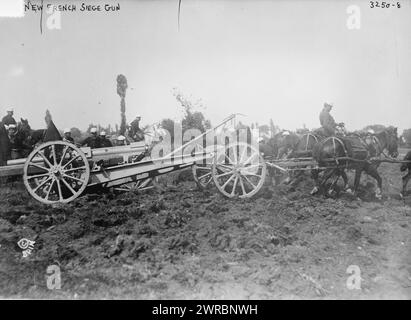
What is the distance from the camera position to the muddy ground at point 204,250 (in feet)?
14.2

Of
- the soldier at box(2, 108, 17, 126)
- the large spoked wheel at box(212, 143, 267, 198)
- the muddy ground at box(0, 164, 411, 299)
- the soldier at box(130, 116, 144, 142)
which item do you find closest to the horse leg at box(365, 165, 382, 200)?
the muddy ground at box(0, 164, 411, 299)

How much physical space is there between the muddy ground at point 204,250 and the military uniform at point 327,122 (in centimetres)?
287

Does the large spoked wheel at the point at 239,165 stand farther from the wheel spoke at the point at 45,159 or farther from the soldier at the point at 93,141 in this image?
the soldier at the point at 93,141

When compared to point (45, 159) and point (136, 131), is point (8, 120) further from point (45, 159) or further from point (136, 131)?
point (45, 159)

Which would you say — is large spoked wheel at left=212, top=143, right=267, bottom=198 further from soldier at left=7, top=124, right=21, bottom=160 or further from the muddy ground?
soldier at left=7, top=124, right=21, bottom=160

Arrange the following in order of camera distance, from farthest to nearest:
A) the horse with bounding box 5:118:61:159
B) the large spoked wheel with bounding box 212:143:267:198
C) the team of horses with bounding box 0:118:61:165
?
the horse with bounding box 5:118:61:159 → the team of horses with bounding box 0:118:61:165 → the large spoked wheel with bounding box 212:143:267:198

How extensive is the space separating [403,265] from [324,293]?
4.88 ft

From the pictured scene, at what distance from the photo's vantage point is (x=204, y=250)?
4.82m

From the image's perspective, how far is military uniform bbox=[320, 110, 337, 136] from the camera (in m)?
8.49

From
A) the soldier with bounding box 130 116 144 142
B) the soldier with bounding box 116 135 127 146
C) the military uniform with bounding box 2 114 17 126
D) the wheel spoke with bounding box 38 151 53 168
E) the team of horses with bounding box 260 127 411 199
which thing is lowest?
the team of horses with bounding box 260 127 411 199

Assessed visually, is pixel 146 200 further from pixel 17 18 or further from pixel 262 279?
pixel 17 18

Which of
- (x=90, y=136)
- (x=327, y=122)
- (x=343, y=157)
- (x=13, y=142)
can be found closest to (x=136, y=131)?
(x=90, y=136)

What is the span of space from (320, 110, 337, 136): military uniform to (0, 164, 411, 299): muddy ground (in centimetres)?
287
